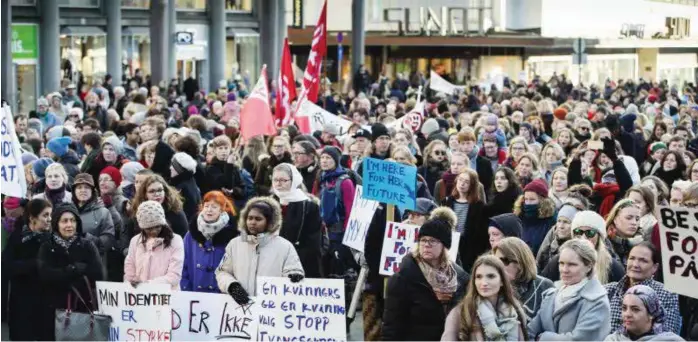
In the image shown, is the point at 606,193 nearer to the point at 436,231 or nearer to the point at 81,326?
the point at 436,231

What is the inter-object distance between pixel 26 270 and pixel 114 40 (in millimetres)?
31245

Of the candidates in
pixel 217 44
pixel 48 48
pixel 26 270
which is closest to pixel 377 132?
pixel 26 270

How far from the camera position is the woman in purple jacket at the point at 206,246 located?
11.0 meters

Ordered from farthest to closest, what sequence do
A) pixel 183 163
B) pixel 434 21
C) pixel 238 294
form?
pixel 434 21, pixel 183 163, pixel 238 294

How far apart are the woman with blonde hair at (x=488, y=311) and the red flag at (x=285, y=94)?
49.5ft

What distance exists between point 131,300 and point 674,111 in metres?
20.3

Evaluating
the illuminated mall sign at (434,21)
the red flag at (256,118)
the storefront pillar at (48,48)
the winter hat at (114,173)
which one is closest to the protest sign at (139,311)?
the winter hat at (114,173)

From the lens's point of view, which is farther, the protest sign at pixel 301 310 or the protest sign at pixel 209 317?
the protest sign at pixel 209 317

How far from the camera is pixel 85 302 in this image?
10.8 metres

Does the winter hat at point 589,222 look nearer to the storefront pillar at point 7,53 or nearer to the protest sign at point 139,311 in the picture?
the protest sign at point 139,311

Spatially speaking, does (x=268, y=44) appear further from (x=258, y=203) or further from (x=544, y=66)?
(x=258, y=203)

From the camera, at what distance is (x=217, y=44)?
46969 mm

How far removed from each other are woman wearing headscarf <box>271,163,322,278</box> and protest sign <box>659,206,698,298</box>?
13.5ft

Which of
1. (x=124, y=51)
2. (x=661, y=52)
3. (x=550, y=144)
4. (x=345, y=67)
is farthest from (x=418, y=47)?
(x=550, y=144)
